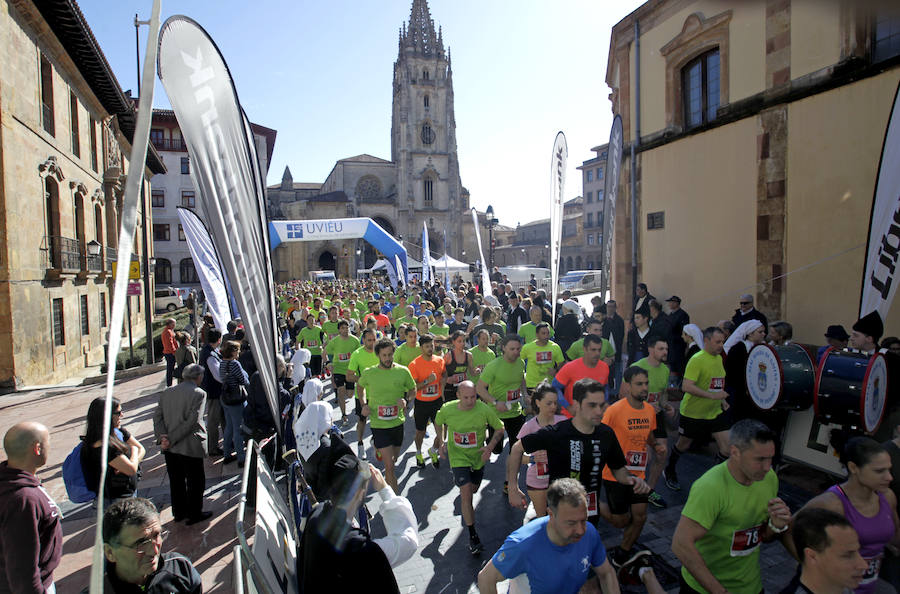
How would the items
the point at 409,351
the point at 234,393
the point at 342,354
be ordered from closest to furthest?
the point at 234,393
the point at 409,351
the point at 342,354

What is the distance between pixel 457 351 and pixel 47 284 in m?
13.5

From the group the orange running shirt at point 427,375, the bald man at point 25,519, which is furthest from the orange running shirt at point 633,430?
the bald man at point 25,519

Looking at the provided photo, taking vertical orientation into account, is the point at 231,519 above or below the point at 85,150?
below

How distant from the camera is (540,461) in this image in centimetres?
405

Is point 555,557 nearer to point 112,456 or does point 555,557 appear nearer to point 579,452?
point 579,452

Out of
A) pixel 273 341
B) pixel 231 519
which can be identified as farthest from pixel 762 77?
pixel 231 519

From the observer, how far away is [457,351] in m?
7.37

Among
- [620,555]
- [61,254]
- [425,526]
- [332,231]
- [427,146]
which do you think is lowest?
[425,526]

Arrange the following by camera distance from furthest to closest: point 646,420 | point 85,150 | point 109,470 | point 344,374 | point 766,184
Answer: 1. point 85,150
2. point 766,184
3. point 344,374
4. point 646,420
5. point 109,470

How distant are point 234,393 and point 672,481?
5485mm

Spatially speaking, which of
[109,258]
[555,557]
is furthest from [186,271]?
[555,557]

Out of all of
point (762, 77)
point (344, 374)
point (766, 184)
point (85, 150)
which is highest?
point (85, 150)

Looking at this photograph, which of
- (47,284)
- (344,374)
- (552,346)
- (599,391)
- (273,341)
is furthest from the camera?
(47,284)

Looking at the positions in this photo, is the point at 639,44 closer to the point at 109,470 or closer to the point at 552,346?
the point at 552,346
